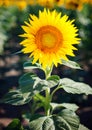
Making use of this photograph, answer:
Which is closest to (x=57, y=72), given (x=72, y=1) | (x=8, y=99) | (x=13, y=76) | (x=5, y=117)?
(x=13, y=76)

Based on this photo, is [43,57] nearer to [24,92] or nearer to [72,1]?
[24,92]

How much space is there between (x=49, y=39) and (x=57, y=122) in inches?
22.2

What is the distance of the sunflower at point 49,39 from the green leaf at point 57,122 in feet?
1.27

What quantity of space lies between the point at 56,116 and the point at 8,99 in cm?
37

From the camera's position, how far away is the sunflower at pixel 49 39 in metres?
2.27

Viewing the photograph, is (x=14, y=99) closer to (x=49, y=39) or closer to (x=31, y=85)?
(x=31, y=85)

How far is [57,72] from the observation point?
254 inches

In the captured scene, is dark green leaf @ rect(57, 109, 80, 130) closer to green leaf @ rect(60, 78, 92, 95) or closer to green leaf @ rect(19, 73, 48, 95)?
green leaf @ rect(60, 78, 92, 95)

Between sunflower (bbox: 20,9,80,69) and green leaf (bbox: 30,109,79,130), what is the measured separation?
39cm

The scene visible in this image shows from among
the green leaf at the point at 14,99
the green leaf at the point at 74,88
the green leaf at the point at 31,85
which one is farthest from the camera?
the green leaf at the point at 14,99

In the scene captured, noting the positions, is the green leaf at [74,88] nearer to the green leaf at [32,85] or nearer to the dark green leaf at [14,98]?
the green leaf at [32,85]

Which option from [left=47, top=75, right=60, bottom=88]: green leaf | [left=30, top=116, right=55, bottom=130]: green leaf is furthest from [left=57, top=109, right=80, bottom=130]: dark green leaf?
[left=47, top=75, right=60, bottom=88]: green leaf

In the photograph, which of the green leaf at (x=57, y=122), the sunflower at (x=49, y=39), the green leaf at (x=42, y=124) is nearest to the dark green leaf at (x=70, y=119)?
the green leaf at (x=57, y=122)

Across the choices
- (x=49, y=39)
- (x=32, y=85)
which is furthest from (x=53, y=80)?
(x=49, y=39)
